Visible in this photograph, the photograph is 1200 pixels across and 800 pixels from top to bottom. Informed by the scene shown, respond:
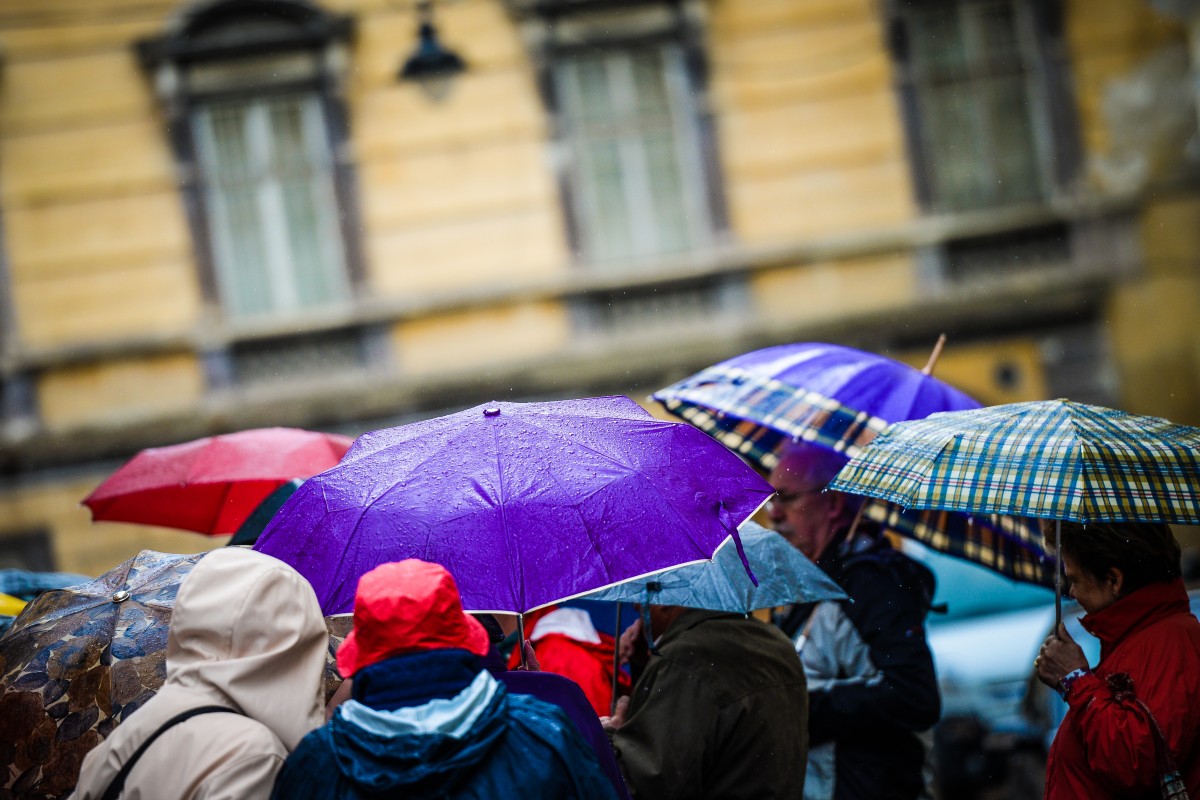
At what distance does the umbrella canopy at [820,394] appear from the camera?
3.78 meters

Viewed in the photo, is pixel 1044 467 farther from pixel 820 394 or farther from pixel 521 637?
pixel 521 637

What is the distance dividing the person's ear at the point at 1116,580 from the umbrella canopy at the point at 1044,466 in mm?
232

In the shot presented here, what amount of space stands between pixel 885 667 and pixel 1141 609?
0.81 metres

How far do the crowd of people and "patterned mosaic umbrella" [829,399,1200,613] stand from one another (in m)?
0.22

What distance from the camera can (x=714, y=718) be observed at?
10.2 feet

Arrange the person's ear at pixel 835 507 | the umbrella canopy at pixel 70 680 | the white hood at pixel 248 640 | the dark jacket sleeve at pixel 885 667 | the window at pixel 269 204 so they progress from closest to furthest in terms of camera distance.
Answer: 1. the white hood at pixel 248 640
2. the umbrella canopy at pixel 70 680
3. the dark jacket sleeve at pixel 885 667
4. the person's ear at pixel 835 507
5. the window at pixel 269 204

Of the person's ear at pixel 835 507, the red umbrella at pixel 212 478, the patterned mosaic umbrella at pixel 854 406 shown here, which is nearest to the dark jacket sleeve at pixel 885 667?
the person's ear at pixel 835 507

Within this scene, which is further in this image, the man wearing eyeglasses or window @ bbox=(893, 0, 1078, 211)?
window @ bbox=(893, 0, 1078, 211)

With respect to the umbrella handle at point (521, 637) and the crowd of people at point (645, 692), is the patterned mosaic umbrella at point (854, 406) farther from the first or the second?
the umbrella handle at point (521, 637)

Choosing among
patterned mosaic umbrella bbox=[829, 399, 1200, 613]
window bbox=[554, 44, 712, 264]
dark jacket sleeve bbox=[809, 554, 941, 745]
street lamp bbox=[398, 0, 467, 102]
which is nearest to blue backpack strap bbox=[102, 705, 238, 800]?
patterned mosaic umbrella bbox=[829, 399, 1200, 613]

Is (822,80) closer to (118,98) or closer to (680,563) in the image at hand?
(118,98)

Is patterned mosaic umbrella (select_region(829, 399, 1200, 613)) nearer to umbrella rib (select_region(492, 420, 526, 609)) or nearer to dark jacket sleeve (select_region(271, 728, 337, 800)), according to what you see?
umbrella rib (select_region(492, 420, 526, 609))

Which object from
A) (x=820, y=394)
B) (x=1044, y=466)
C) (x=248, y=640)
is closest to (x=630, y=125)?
(x=820, y=394)

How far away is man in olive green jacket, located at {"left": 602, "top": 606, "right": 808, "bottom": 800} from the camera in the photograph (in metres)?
3.06
